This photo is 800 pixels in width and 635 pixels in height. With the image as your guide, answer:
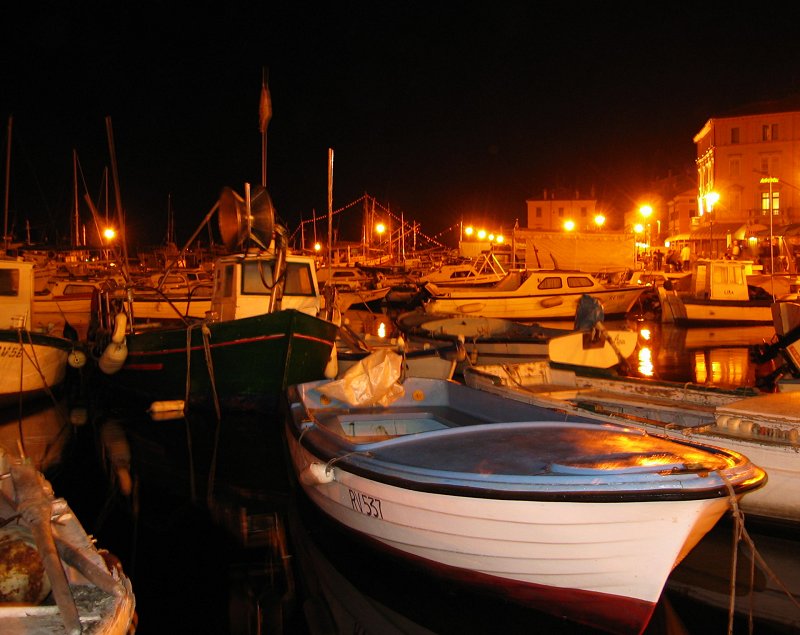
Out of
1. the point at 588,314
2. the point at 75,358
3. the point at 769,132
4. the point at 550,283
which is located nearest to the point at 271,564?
the point at 75,358

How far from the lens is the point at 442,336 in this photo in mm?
14742

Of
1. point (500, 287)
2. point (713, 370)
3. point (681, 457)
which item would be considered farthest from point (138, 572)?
point (500, 287)

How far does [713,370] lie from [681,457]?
45.0 ft

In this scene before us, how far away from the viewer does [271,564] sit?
644 centimetres

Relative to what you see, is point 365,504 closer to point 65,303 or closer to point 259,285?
point 259,285

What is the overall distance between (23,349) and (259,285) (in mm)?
4296

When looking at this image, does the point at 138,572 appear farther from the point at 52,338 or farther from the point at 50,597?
the point at 52,338

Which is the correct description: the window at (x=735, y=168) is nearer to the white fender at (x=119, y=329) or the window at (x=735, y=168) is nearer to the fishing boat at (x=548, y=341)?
the fishing boat at (x=548, y=341)

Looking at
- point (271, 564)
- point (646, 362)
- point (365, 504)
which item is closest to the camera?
point (365, 504)

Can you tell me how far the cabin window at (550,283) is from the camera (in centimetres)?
2662

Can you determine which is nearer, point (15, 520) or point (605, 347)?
point (15, 520)

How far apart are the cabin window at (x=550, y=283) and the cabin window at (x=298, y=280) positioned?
50.1ft

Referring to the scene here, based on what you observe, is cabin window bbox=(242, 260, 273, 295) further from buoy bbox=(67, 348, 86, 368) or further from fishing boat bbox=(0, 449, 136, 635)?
fishing boat bbox=(0, 449, 136, 635)

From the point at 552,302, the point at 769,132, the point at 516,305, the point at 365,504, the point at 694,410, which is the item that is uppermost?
the point at 769,132
